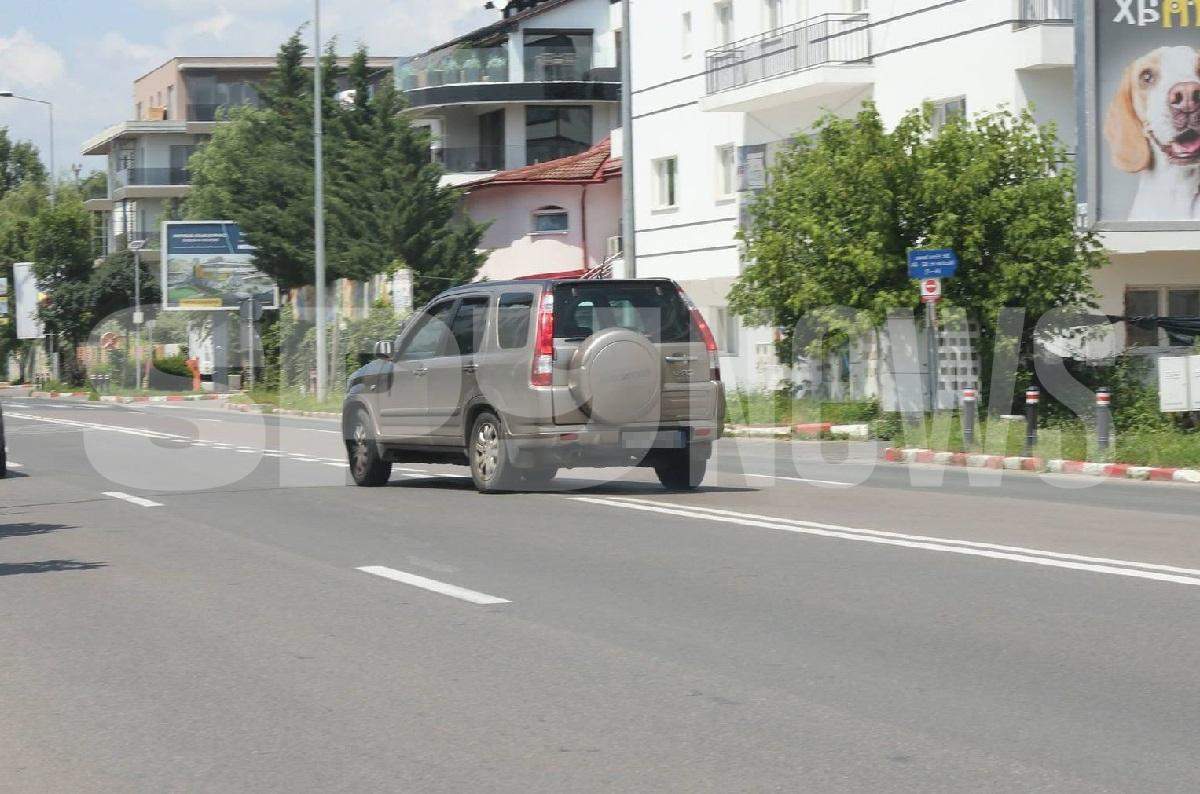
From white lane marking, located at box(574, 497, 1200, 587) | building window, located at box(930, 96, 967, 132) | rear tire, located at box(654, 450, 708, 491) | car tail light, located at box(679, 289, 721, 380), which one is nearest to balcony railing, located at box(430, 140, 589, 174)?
building window, located at box(930, 96, 967, 132)

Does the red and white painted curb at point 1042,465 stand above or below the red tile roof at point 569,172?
below

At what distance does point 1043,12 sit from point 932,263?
814cm

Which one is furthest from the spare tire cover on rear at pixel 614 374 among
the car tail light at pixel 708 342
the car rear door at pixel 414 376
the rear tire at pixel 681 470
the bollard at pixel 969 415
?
the bollard at pixel 969 415

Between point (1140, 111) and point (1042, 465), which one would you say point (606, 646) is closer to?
point (1042, 465)

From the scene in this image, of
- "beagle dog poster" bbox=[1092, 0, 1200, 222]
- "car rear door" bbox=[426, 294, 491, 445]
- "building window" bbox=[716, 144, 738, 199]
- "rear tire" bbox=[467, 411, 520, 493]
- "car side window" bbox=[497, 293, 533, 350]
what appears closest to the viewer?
"car side window" bbox=[497, 293, 533, 350]

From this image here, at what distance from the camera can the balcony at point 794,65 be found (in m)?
33.8

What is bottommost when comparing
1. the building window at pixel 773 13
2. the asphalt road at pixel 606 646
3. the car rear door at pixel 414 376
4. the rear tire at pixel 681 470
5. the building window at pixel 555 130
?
the asphalt road at pixel 606 646

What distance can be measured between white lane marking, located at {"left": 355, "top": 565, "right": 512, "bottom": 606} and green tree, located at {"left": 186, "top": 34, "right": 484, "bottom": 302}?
43.0 meters

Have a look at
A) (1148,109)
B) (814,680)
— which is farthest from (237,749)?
(1148,109)

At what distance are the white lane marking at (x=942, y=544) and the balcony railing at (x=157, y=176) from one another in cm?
9204

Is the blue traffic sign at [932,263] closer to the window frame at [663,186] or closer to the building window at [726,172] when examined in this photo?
the building window at [726,172]

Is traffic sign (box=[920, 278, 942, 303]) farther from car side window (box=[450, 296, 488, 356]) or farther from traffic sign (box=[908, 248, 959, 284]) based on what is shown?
car side window (box=[450, 296, 488, 356])

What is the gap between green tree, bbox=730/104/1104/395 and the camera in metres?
25.7

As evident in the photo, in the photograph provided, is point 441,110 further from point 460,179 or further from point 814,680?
point 814,680
